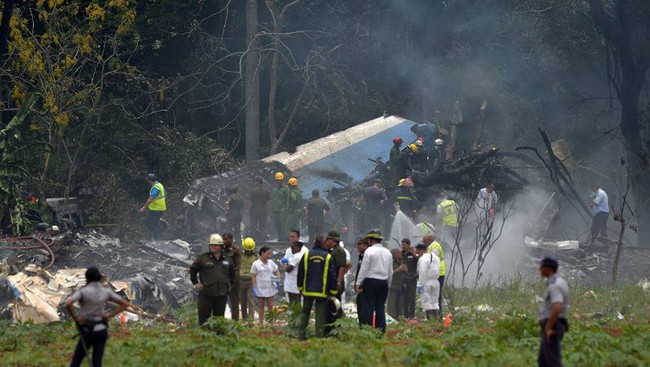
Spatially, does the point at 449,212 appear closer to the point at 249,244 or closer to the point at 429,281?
the point at 429,281

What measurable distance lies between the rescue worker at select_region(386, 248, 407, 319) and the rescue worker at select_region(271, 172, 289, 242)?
7623 millimetres

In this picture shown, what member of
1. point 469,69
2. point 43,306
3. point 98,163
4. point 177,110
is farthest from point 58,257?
point 469,69

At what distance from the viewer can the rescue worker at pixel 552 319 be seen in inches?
407

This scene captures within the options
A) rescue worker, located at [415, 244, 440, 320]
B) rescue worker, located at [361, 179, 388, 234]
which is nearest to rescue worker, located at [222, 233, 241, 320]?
rescue worker, located at [415, 244, 440, 320]

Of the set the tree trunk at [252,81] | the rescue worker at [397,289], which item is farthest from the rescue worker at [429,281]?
the tree trunk at [252,81]

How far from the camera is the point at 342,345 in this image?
42.7 ft

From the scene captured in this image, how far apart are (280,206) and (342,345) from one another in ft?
44.1

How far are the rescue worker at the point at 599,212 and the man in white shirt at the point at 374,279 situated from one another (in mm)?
12085

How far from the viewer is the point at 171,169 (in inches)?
1266

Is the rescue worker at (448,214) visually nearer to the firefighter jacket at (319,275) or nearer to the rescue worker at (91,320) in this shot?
the firefighter jacket at (319,275)

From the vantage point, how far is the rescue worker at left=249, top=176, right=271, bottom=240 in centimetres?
2628

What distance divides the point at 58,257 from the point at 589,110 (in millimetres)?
17571

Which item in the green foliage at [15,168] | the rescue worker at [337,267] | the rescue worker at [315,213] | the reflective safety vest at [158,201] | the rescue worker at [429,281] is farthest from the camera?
the reflective safety vest at [158,201]

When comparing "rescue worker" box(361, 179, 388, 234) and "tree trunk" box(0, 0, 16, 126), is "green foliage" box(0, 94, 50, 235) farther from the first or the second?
"rescue worker" box(361, 179, 388, 234)
